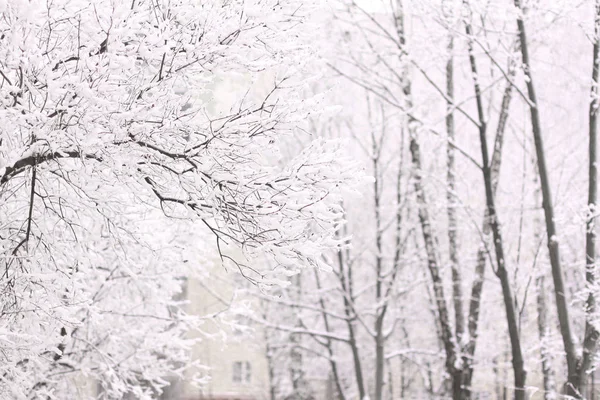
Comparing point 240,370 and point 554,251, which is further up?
point 554,251

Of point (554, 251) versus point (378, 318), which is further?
point (378, 318)

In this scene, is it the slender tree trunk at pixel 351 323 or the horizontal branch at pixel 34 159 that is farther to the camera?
the slender tree trunk at pixel 351 323

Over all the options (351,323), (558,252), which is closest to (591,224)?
(558,252)

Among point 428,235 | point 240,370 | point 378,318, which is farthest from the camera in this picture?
point 240,370

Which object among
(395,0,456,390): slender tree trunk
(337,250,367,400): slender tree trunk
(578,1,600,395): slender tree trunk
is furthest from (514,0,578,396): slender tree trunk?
(337,250,367,400): slender tree trunk

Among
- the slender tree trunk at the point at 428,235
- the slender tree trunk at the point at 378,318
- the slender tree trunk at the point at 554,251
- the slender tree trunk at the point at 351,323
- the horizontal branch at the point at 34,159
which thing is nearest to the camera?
the horizontal branch at the point at 34,159

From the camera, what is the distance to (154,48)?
4074 mm

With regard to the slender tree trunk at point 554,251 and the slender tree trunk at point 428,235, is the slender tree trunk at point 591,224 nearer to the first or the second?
the slender tree trunk at point 554,251

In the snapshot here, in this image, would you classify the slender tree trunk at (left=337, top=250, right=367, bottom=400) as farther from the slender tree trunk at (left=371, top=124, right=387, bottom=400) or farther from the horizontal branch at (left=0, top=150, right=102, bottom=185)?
the horizontal branch at (left=0, top=150, right=102, bottom=185)

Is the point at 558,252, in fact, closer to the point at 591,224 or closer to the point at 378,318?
the point at 591,224


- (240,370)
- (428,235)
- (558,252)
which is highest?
(428,235)

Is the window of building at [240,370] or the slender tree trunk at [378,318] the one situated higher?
the slender tree trunk at [378,318]

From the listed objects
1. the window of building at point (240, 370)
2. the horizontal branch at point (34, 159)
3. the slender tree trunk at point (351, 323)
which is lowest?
the window of building at point (240, 370)

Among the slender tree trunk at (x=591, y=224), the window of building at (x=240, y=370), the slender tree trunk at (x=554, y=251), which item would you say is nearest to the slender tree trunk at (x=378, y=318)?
the slender tree trunk at (x=554, y=251)
